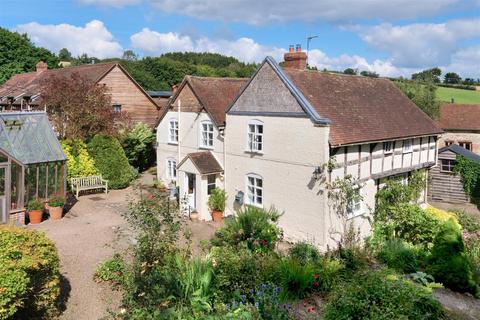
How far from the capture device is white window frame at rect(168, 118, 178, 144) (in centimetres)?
2495

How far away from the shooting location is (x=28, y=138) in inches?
734

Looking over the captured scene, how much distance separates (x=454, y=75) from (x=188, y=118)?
270 feet

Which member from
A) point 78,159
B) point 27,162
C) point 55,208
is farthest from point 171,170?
point 27,162

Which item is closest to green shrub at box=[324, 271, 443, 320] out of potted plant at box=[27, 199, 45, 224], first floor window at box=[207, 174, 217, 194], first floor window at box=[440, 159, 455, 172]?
first floor window at box=[207, 174, 217, 194]

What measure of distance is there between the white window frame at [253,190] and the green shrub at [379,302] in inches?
430

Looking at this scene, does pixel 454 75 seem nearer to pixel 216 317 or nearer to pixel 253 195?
pixel 253 195

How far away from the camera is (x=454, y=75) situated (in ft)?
290

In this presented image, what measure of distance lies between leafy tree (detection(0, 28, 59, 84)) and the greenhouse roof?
130ft

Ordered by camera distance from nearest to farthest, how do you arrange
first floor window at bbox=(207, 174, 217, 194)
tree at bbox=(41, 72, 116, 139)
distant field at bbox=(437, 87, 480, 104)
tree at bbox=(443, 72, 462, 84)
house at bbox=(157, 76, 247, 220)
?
house at bbox=(157, 76, 247, 220)
first floor window at bbox=(207, 174, 217, 194)
tree at bbox=(41, 72, 116, 139)
distant field at bbox=(437, 87, 480, 104)
tree at bbox=(443, 72, 462, 84)

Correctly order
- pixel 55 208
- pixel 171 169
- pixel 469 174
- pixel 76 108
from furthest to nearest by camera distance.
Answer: pixel 469 174 → pixel 171 169 → pixel 76 108 → pixel 55 208

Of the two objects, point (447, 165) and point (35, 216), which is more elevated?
point (447, 165)

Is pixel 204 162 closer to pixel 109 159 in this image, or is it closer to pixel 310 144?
pixel 310 144

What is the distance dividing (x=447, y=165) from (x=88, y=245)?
23.3 metres

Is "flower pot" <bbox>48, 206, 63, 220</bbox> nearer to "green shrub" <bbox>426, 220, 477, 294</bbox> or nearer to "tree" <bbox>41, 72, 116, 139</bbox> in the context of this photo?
"tree" <bbox>41, 72, 116, 139</bbox>
